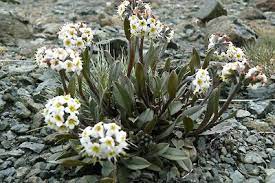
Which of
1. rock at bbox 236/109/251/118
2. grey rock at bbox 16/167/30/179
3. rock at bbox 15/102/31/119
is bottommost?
grey rock at bbox 16/167/30/179

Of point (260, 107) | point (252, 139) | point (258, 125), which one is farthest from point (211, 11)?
point (252, 139)

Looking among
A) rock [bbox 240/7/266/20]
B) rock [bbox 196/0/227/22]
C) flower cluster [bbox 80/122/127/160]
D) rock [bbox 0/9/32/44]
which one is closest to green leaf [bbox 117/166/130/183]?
flower cluster [bbox 80/122/127/160]

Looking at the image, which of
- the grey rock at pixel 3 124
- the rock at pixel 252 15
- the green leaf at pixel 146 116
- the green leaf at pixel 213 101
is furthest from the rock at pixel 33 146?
the rock at pixel 252 15

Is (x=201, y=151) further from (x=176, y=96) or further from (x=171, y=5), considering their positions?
(x=171, y=5)

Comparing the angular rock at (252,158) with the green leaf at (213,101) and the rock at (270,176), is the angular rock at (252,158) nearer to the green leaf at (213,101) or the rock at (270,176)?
the rock at (270,176)

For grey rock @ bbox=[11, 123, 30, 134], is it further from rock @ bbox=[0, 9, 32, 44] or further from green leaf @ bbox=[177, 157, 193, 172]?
rock @ bbox=[0, 9, 32, 44]

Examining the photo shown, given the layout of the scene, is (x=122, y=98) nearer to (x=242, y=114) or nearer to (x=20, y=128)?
(x=20, y=128)
